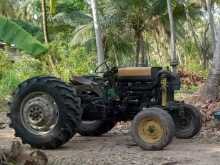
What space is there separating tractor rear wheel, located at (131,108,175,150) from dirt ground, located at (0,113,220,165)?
16cm

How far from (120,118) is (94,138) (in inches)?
36.1

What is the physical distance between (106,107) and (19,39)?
289cm

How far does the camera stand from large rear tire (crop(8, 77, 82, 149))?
904 centimetres

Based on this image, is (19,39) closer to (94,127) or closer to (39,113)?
(94,127)

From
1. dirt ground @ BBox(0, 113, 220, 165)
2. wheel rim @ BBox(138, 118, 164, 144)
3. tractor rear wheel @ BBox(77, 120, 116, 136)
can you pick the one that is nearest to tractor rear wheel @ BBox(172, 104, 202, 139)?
dirt ground @ BBox(0, 113, 220, 165)

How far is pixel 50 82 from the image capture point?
30.6 ft

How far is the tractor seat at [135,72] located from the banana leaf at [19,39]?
2304 mm

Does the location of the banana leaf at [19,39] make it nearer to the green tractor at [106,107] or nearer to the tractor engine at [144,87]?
the green tractor at [106,107]

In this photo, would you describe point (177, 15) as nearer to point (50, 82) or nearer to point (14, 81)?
point (14, 81)

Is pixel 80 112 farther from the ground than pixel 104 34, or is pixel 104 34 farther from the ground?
pixel 104 34

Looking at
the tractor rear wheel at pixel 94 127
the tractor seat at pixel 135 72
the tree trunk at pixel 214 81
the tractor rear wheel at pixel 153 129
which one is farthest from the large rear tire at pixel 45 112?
the tree trunk at pixel 214 81

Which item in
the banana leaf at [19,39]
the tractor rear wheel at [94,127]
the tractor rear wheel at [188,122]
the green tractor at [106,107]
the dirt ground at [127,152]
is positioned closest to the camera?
the dirt ground at [127,152]

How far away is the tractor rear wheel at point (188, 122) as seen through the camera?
33.4ft

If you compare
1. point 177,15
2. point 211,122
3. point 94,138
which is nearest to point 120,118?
point 94,138
